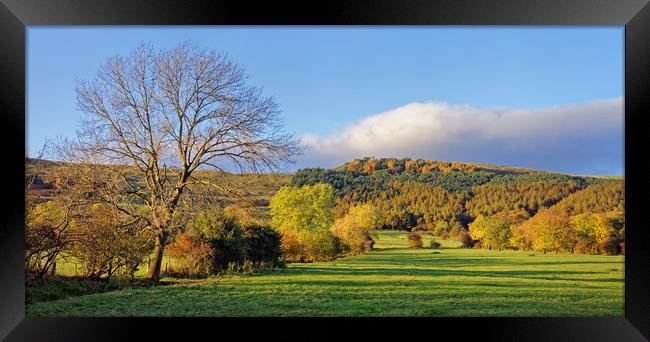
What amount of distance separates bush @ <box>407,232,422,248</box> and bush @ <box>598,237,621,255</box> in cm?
277

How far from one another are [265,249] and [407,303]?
215 centimetres

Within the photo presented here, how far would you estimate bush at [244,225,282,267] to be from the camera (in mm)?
7160

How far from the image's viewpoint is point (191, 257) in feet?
22.8

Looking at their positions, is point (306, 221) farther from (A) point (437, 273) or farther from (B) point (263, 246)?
(A) point (437, 273)

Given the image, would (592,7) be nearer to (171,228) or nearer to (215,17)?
(215,17)

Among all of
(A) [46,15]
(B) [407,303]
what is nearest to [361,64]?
(B) [407,303]

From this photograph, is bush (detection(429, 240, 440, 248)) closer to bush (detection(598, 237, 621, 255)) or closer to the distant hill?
the distant hill

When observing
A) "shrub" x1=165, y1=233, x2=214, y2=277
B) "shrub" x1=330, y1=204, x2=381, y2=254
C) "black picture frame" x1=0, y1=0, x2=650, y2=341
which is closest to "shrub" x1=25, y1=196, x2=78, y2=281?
"black picture frame" x1=0, y1=0, x2=650, y2=341

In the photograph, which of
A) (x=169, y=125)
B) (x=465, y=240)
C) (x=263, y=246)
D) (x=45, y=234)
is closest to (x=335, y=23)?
(x=169, y=125)

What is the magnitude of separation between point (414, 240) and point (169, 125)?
400 centimetres

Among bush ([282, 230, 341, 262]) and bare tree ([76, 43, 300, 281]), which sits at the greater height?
bare tree ([76, 43, 300, 281])

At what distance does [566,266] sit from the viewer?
7602mm

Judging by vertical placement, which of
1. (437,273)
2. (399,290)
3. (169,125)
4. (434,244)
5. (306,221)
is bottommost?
(399,290)

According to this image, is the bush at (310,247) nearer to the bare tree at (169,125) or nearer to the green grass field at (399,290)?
the green grass field at (399,290)
